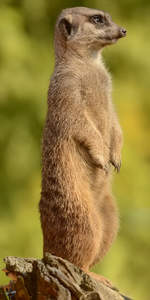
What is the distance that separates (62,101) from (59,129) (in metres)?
0.11

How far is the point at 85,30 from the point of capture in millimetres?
2836

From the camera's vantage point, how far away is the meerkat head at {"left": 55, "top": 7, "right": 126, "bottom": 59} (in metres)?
2.82

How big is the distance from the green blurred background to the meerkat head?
195 cm

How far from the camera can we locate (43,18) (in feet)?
16.7

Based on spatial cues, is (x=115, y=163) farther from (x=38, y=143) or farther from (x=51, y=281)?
(x=38, y=143)

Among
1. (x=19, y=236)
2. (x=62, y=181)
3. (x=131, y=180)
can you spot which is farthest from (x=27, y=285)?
(x=131, y=180)

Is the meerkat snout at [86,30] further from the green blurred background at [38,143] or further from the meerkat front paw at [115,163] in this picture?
the green blurred background at [38,143]

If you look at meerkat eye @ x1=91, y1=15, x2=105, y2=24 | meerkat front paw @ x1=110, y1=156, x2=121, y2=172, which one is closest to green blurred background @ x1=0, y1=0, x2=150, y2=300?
meerkat front paw @ x1=110, y1=156, x2=121, y2=172

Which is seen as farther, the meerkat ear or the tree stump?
the meerkat ear

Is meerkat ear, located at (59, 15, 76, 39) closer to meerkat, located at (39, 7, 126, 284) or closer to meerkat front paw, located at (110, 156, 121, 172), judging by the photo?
meerkat, located at (39, 7, 126, 284)

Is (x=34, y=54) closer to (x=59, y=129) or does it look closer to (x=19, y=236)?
(x=19, y=236)

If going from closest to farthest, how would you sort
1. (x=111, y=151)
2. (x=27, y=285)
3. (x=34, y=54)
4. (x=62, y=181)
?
(x=27, y=285), (x=62, y=181), (x=111, y=151), (x=34, y=54)

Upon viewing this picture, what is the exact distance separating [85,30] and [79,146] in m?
0.49

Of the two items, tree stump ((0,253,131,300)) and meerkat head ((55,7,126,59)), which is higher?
meerkat head ((55,7,126,59))
